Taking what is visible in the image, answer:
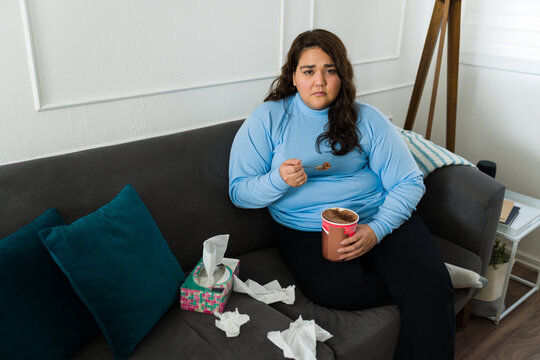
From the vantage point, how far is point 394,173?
1736 millimetres

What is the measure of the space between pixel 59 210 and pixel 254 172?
2.06 ft

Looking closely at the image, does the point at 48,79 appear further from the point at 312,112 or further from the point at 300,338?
the point at 300,338

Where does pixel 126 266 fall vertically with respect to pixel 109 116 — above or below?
below

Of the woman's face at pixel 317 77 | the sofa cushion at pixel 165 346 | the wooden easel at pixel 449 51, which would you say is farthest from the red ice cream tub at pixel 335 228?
the wooden easel at pixel 449 51

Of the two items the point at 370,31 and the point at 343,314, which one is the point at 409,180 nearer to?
the point at 343,314

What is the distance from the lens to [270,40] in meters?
2.17

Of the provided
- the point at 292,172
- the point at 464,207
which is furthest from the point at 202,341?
the point at 464,207

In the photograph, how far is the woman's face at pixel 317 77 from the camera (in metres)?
1.66

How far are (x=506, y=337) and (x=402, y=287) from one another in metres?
0.80

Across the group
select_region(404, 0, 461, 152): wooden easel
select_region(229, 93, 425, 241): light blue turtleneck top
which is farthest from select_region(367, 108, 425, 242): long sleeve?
select_region(404, 0, 461, 152): wooden easel

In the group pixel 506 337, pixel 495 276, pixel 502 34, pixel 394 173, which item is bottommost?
pixel 506 337

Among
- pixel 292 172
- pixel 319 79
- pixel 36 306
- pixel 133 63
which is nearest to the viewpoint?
pixel 36 306

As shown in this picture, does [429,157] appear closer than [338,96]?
No

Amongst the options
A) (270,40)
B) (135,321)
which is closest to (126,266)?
(135,321)
